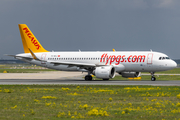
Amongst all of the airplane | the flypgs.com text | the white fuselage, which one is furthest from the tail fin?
the flypgs.com text

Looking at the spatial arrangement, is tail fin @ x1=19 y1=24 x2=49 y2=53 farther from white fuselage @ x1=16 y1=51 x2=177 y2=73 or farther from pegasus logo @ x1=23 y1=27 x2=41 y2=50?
white fuselage @ x1=16 y1=51 x2=177 y2=73

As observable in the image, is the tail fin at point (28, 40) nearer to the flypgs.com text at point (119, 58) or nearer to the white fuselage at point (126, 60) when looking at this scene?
the white fuselage at point (126, 60)

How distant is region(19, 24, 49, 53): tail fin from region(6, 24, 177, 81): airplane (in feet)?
4.12

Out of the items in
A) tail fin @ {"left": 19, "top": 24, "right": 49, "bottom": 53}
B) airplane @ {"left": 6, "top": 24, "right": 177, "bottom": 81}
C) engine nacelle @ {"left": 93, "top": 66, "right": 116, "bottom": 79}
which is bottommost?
engine nacelle @ {"left": 93, "top": 66, "right": 116, "bottom": 79}

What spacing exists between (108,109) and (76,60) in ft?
103

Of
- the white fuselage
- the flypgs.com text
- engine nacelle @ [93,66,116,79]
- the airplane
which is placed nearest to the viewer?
engine nacelle @ [93,66,116,79]

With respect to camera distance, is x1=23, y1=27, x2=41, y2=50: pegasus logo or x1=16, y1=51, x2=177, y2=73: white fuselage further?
x1=23, y1=27, x2=41, y2=50: pegasus logo

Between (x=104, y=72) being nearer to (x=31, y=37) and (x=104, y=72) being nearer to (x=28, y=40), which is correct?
(x=31, y=37)

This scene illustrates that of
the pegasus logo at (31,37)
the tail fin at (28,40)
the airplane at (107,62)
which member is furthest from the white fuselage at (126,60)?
the pegasus logo at (31,37)

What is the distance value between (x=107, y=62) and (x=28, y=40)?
590 inches

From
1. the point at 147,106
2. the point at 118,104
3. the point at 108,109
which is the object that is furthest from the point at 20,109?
the point at 147,106

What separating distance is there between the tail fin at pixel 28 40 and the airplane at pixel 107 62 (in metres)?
1.26

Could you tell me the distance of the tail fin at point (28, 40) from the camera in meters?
49.7

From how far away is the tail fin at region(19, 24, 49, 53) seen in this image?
163ft
